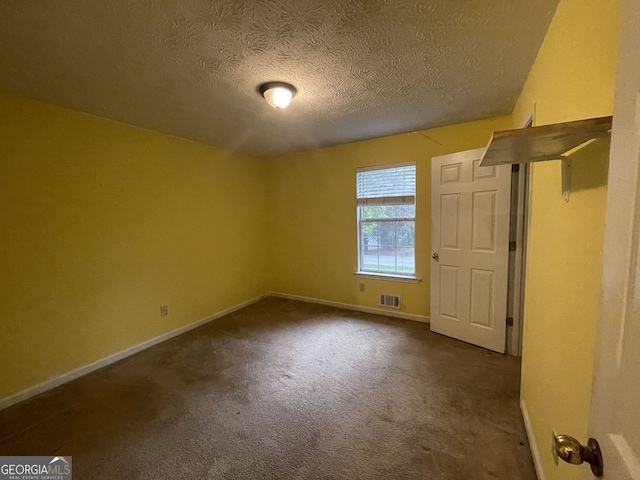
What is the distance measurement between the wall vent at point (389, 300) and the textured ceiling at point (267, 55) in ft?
7.36

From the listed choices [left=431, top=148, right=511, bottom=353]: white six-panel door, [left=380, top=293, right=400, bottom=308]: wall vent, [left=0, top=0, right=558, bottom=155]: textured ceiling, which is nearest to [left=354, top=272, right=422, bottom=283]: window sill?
[left=380, top=293, right=400, bottom=308]: wall vent

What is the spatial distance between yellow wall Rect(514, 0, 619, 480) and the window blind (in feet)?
5.86

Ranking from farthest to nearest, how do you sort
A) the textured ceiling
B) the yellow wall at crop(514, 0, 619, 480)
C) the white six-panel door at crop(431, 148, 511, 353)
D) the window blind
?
the window blind
the white six-panel door at crop(431, 148, 511, 353)
the textured ceiling
the yellow wall at crop(514, 0, 619, 480)

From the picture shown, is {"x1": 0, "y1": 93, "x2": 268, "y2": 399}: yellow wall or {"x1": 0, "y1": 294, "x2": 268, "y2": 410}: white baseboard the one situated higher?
{"x1": 0, "y1": 93, "x2": 268, "y2": 399}: yellow wall

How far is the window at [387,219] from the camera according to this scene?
349 centimetres

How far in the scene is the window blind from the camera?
344cm

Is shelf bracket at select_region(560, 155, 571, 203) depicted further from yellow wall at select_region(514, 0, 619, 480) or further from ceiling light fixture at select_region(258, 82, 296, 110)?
ceiling light fixture at select_region(258, 82, 296, 110)

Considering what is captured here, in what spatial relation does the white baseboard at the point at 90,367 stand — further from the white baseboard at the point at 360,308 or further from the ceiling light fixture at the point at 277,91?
the ceiling light fixture at the point at 277,91

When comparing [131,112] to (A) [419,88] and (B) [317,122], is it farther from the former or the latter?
(A) [419,88]

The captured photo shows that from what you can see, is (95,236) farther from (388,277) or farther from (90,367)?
(388,277)

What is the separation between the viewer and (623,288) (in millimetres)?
485

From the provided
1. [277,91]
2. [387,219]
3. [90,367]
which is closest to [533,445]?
[387,219]

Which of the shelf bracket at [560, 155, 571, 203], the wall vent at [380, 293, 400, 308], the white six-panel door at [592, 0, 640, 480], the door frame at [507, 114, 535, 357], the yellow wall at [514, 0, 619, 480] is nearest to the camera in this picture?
the white six-panel door at [592, 0, 640, 480]

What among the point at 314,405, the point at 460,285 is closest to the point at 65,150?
the point at 314,405
